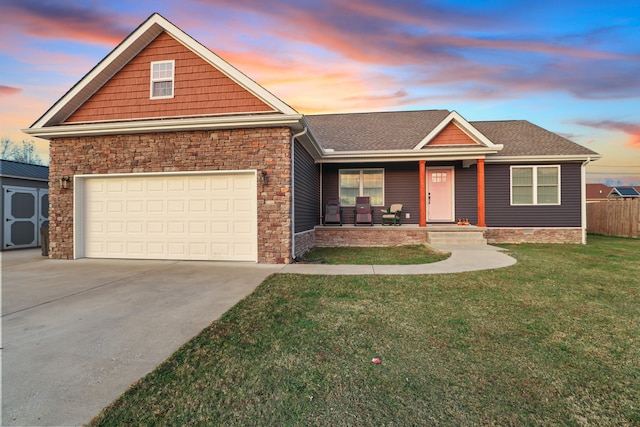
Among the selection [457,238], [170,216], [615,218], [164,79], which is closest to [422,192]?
[457,238]

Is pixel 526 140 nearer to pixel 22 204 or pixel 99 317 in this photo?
pixel 99 317

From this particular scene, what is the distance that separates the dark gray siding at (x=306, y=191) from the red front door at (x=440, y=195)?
181 inches

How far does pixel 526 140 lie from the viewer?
12477 mm

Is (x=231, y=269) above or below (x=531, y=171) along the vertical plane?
below

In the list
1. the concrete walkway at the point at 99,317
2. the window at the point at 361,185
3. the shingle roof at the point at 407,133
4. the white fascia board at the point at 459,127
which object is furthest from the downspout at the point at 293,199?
the white fascia board at the point at 459,127

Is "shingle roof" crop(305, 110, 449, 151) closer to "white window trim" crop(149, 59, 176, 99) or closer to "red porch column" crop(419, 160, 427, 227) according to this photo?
"red porch column" crop(419, 160, 427, 227)

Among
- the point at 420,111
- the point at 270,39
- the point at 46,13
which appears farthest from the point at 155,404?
the point at 420,111

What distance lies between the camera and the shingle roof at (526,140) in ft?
37.5

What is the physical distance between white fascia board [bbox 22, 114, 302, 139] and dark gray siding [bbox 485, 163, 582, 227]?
871 cm

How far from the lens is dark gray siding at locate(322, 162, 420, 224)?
11.9m

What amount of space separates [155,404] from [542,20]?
11902 millimetres

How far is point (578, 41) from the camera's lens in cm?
957

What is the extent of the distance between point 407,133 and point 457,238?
5072 millimetres

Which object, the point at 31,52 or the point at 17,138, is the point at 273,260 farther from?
the point at 17,138
